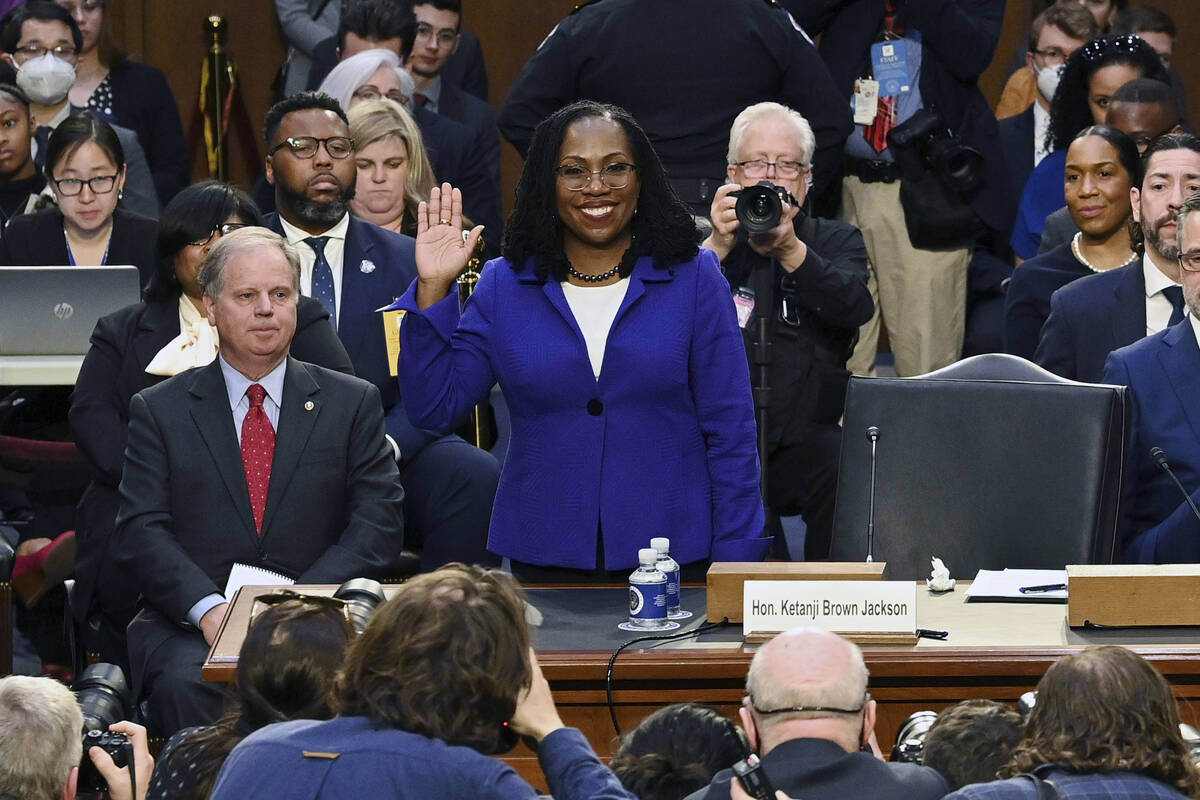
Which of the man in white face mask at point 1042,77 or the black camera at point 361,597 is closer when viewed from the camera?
the black camera at point 361,597

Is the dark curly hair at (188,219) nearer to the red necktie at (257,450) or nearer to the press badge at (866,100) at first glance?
the red necktie at (257,450)

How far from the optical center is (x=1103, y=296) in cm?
448

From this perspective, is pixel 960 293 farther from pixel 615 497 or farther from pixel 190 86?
pixel 190 86

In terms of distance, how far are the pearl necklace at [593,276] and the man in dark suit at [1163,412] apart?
1051mm

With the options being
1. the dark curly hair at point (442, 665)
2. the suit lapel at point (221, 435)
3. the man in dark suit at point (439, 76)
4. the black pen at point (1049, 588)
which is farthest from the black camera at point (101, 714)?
the man in dark suit at point (439, 76)

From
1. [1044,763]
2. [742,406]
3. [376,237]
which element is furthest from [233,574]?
[1044,763]

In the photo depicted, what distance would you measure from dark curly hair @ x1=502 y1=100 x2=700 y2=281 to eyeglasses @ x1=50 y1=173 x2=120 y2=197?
6.61 ft

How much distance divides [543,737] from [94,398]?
7.79 ft

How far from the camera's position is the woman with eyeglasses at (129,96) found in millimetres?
6609

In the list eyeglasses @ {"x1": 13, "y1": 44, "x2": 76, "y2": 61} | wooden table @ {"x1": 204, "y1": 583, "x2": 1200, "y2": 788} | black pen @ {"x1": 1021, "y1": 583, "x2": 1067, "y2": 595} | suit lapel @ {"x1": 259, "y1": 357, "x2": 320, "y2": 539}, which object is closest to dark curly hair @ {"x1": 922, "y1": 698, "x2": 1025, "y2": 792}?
wooden table @ {"x1": 204, "y1": 583, "x2": 1200, "y2": 788}

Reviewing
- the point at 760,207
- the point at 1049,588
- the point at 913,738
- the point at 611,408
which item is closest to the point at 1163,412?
the point at 1049,588

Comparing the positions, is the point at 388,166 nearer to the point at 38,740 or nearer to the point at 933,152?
the point at 933,152

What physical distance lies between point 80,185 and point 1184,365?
2996 millimetres

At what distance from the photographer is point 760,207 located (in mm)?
4367
